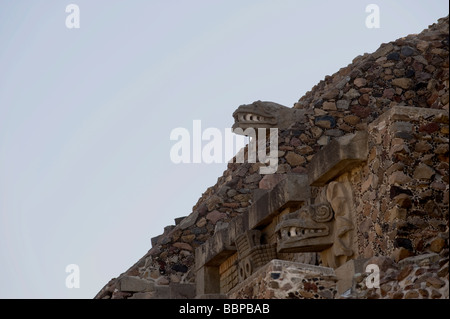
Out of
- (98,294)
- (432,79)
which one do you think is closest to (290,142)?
(432,79)

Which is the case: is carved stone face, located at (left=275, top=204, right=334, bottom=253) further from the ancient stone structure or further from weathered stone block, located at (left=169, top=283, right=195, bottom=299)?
weathered stone block, located at (left=169, top=283, right=195, bottom=299)

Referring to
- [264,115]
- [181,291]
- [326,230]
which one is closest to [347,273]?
[326,230]

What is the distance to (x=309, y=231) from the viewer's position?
1030cm

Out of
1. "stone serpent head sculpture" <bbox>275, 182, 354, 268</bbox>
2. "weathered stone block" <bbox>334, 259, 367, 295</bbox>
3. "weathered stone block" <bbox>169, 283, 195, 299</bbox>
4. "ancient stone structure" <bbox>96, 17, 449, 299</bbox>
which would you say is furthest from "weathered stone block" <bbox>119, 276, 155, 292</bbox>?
"weathered stone block" <bbox>334, 259, 367, 295</bbox>

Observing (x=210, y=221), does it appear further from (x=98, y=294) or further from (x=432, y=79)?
(x=432, y=79)

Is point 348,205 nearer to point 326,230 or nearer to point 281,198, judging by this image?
point 326,230

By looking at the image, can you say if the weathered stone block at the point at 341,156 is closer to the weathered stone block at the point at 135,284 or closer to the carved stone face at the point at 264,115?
the carved stone face at the point at 264,115

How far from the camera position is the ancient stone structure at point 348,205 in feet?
29.0

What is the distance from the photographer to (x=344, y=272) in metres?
9.20

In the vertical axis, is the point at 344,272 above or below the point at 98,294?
below
